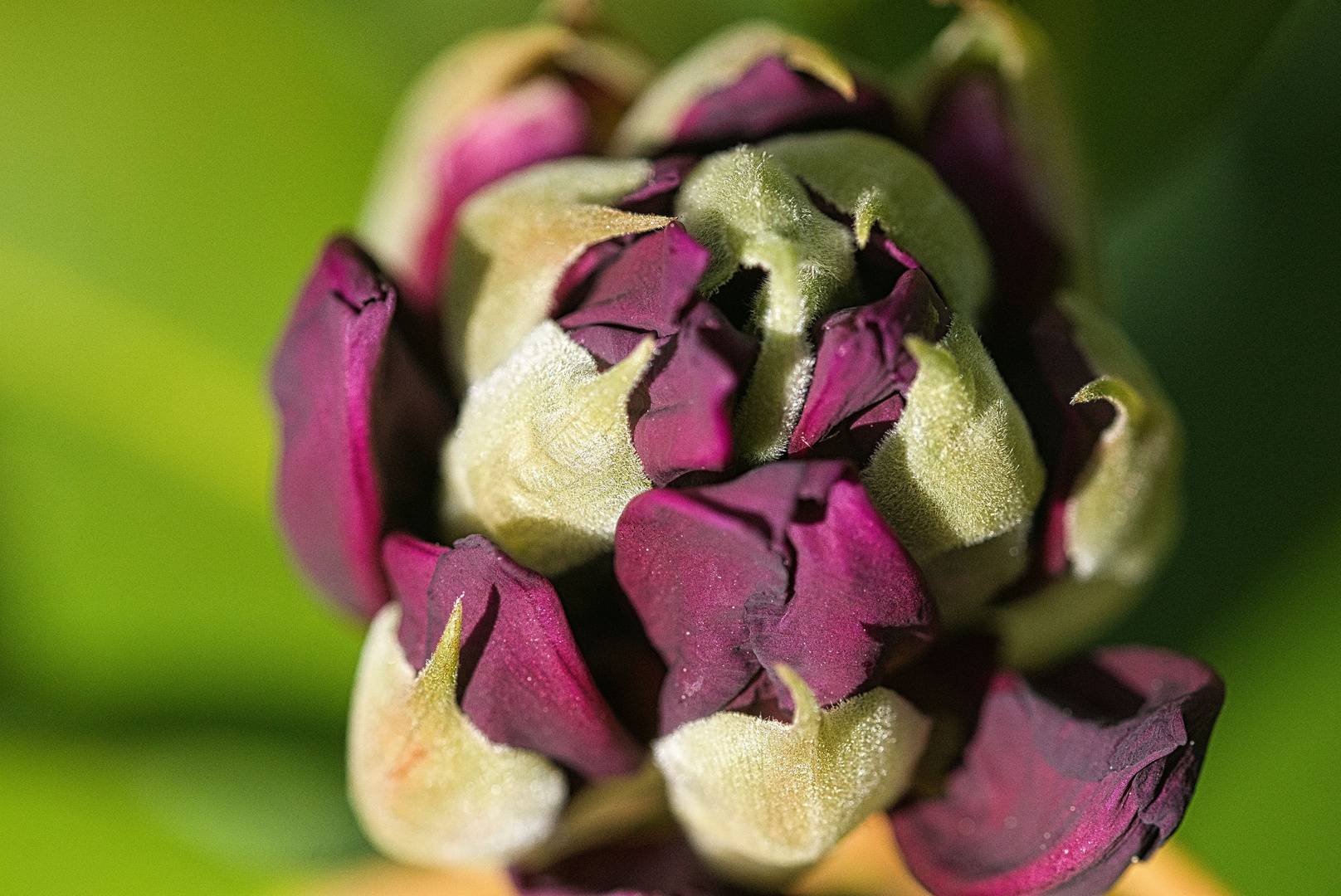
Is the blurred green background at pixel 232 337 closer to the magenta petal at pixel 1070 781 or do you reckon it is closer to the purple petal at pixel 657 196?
the magenta petal at pixel 1070 781

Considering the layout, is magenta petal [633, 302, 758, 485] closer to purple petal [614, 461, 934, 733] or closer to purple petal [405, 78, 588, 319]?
purple petal [614, 461, 934, 733]

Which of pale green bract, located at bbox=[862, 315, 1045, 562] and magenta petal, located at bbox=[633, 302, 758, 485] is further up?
magenta petal, located at bbox=[633, 302, 758, 485]

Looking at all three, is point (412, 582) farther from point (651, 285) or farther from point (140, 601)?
point (140, 601)

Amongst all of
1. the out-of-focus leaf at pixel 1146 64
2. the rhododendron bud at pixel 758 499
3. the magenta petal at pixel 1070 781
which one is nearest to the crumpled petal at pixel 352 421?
the rhododendron bud at pixel 758 499

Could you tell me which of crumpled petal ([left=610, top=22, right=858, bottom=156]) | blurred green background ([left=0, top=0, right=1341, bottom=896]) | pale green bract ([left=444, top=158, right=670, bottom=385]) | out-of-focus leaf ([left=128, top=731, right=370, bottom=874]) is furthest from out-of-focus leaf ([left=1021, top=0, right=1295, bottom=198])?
out-of-focus leaf ([left=128, top=731, right=370, bottom=874])

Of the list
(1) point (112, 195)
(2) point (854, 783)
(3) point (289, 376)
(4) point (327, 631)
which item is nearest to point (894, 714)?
(2) point (854, 783)

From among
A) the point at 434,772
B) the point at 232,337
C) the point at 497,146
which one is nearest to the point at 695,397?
the point at 434,772

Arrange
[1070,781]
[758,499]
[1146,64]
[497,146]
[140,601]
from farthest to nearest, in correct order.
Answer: [140,601] → [1146,64] → [497,146] → [1070,781] → [758,499]
